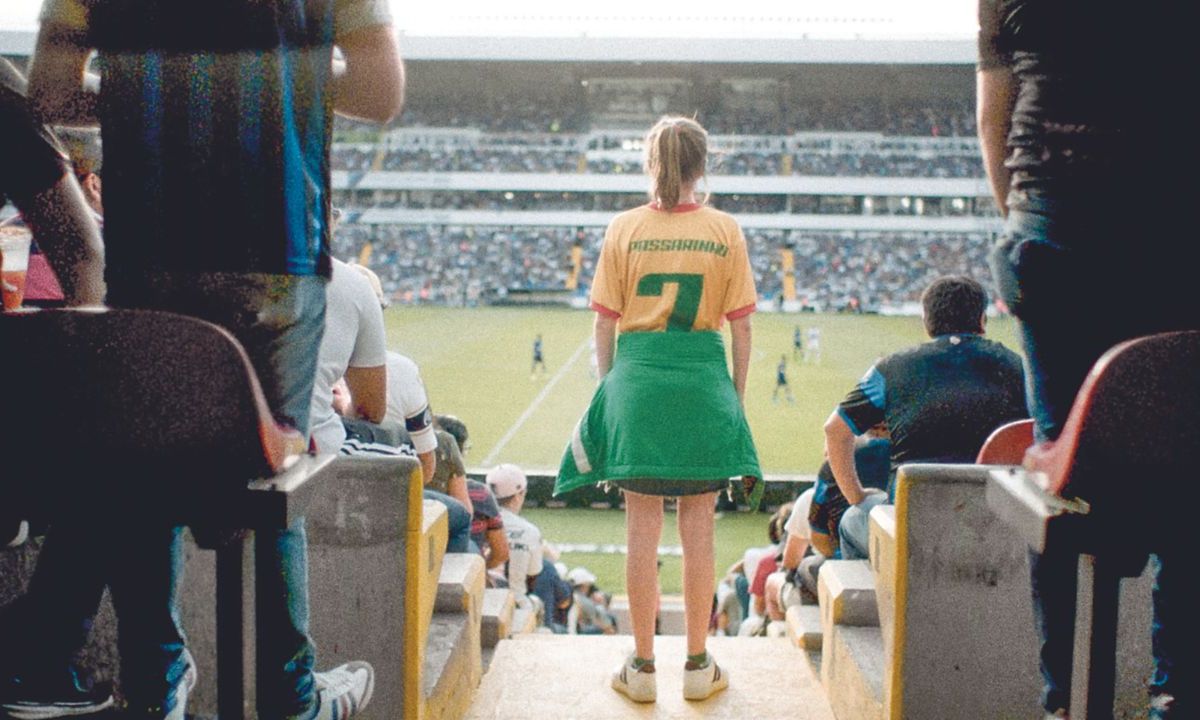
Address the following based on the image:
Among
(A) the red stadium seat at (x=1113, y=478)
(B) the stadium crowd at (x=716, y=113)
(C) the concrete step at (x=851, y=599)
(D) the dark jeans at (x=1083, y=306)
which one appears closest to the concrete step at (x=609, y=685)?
(C) the concrete step at (x=851, y=599)

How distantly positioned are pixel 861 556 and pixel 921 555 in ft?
2.77

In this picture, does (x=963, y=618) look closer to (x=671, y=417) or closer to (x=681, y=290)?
(x=671, y=417)

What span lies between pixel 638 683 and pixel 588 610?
264 cm

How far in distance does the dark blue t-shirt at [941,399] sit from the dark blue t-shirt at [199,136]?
1834 mm

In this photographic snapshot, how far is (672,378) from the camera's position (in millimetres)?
2480

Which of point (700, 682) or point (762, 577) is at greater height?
point (700, 682)

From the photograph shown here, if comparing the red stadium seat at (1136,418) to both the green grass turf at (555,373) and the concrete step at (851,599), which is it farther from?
the green grass turf at (555,373)

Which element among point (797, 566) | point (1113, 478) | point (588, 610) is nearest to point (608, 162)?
point (588, 610)

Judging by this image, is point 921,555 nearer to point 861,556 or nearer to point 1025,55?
point 861,556

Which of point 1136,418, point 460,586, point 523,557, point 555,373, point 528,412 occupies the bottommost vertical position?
point 555,373

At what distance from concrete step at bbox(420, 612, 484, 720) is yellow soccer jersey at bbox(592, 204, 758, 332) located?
834 mm

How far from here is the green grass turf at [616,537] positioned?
23.3 ft

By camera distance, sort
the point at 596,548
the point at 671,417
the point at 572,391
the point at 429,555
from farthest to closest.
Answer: the point at 572,391, the point at 596,548, the point at 671,417, the point at 429,555

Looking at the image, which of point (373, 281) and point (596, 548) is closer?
point (373, 281)
